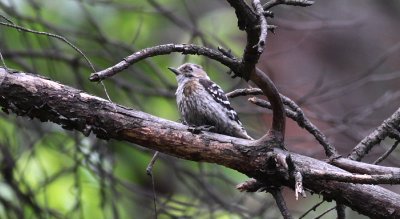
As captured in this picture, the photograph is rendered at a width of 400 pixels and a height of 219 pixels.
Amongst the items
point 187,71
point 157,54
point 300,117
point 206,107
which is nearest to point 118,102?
point 187,71

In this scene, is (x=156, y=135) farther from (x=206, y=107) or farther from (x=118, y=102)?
(x=118, y=102)

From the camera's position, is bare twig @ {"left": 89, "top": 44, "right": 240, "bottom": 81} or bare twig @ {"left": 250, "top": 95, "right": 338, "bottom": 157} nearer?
bare twig @ {"left": 89, "top": 44, "right": 240, "bottom": 81}

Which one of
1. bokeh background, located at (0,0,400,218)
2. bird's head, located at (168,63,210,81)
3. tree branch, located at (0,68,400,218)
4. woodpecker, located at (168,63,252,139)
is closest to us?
tree branch, located at (0,68,400,218)

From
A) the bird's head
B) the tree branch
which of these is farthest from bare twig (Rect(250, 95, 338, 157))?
the bird's head

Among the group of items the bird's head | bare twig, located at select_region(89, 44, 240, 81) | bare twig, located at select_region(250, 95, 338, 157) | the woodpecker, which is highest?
the bird's head

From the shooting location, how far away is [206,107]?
5.25 m

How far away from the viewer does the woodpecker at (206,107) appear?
500cm

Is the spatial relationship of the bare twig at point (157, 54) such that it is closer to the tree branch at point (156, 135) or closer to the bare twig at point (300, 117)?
the tree branch at point (156, 135)

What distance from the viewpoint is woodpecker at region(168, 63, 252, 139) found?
4996mm

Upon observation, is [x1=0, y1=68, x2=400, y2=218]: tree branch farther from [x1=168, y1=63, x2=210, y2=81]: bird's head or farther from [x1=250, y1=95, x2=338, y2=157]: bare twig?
[x1=168, y1=63, x2=210, y2=81]: bird's head

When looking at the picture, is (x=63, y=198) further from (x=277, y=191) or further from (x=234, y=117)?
(x=277, y=191)

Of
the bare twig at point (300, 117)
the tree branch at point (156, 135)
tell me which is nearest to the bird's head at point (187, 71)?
the bare twig at point (300, 117)

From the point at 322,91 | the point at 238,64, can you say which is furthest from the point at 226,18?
the point at 238,64

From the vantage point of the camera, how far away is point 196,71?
5.84 metres
